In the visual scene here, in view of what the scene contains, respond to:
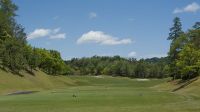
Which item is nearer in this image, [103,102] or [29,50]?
[103,102]

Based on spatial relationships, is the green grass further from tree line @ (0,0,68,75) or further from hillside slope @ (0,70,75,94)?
tree line @ (0,0,68,75)

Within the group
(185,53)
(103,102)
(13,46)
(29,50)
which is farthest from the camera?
(29,50)

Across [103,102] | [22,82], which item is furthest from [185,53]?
[103,102]

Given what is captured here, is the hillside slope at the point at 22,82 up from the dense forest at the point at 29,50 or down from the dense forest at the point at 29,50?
down

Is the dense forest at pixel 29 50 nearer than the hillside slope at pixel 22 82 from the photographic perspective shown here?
No

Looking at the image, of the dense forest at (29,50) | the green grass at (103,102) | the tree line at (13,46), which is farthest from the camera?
the tree line at (13,46)

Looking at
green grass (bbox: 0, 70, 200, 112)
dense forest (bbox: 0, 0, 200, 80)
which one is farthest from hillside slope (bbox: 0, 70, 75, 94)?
green grass (bbox: 0, 70, 200, 112)

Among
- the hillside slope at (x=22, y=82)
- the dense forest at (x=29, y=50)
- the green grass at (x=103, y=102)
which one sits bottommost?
the green grass at (x=103, y=102)

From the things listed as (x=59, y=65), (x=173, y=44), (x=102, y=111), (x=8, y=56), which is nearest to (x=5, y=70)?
(x=8, y=56)

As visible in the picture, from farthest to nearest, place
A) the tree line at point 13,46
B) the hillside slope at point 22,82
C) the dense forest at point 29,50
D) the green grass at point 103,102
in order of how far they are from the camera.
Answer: the tree line at point 13,46
the dense forest at point 29,50
the hillside slope at point 22,82
the green grass at point 103,102

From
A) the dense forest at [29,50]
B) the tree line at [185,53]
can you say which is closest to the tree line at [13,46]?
the dense forest at [29,50]

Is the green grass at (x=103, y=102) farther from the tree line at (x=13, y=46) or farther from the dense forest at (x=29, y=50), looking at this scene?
the tree line at (x=13, y=46)

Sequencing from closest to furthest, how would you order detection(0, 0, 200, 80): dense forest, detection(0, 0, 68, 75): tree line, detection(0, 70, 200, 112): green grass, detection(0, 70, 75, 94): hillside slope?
detection(0, 70, 200, 112): green grass, detection(0, 70, 75, 94): hillside slope, detection(0, 0, 200, 80): dense forest, detection(0, 0, 68, 75): tree line

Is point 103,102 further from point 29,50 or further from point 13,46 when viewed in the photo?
point 29,50
